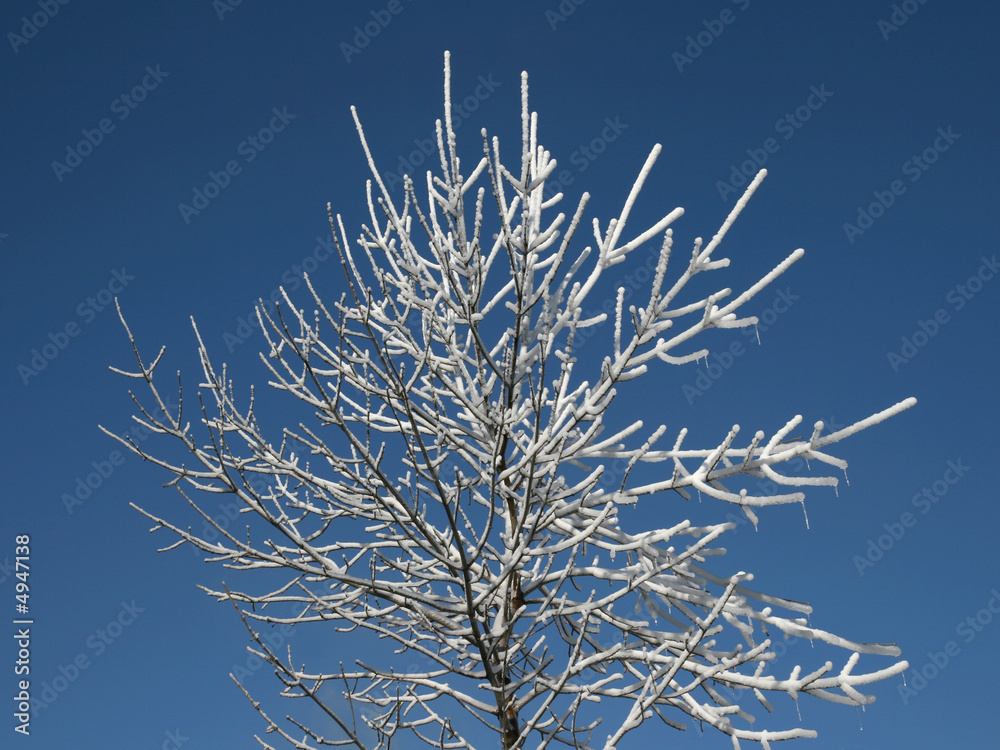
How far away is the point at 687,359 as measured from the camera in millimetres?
4172

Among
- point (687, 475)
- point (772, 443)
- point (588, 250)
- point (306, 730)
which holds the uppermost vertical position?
point (588, 250)

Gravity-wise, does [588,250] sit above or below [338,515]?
above

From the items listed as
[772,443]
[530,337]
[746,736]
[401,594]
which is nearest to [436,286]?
[530,337]

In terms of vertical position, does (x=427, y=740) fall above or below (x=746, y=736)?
below

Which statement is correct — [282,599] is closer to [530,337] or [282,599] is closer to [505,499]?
[505,499]

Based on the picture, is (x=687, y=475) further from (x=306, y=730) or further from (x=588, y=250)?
(x=306, y=730)

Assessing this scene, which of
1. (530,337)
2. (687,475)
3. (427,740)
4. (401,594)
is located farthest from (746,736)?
(530,337)

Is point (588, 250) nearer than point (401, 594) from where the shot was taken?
No

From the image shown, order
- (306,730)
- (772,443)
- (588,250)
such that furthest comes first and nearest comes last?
(588,250), (772,443), (306,730)

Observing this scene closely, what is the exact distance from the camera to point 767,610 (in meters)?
4.34

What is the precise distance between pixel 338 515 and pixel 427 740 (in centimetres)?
150

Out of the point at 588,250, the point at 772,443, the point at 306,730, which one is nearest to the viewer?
the point at 306,730

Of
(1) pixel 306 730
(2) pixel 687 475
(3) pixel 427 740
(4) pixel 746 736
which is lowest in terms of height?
(1) pixel 306 730

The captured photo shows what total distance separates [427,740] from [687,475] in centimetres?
192
